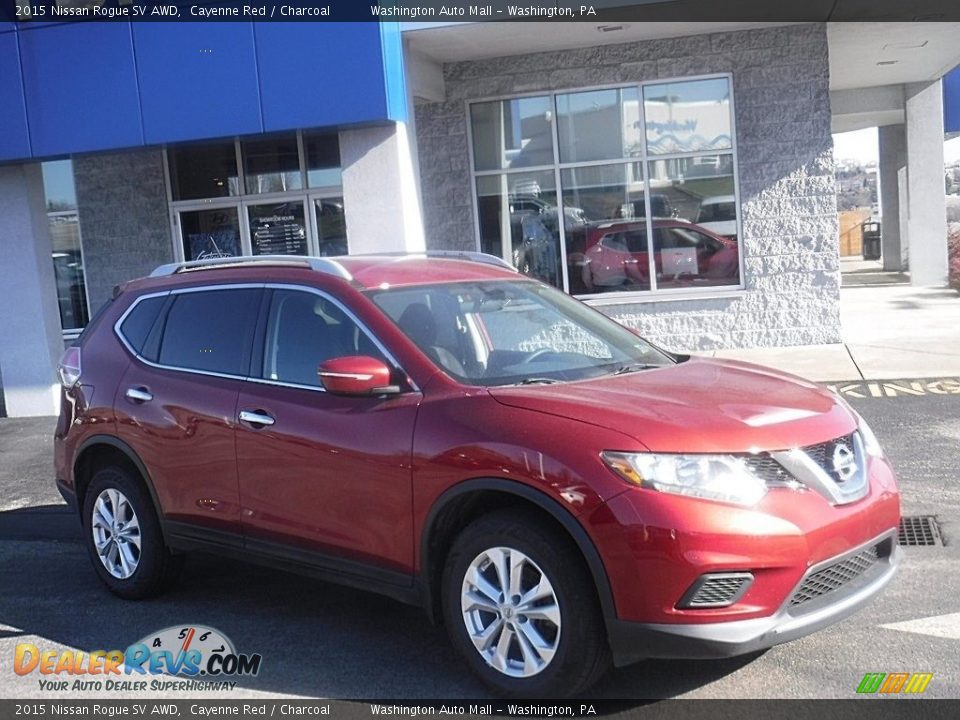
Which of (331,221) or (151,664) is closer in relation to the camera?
(151,664)

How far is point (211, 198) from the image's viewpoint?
48.9ft

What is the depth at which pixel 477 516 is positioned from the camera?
4.60 m

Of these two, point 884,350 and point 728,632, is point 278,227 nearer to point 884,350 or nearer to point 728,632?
point 884,350

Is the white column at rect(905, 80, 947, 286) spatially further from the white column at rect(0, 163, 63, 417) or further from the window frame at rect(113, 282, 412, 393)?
the window frame at rect(113, 282, 412, 393)

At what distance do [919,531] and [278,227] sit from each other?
32.6 ft

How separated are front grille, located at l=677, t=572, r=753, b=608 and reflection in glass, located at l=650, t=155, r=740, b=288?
9886 mm

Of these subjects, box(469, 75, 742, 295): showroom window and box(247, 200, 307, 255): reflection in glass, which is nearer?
box(469, 75, 742, 295): showroom window

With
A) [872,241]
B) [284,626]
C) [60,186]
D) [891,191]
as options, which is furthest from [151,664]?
[872,241]

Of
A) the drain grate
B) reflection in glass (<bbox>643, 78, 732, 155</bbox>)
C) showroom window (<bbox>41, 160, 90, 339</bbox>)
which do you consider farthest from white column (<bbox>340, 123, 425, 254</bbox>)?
the drain grate

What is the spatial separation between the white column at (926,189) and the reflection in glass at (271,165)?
12.7 metres

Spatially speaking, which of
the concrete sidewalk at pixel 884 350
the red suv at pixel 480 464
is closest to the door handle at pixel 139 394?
the red suv at pixel 480 464

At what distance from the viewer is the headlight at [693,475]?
405 cm

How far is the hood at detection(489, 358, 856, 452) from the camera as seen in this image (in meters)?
4.17

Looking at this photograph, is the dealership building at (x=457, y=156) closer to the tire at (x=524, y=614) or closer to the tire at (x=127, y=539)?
the tire at (x=127, y=539)
